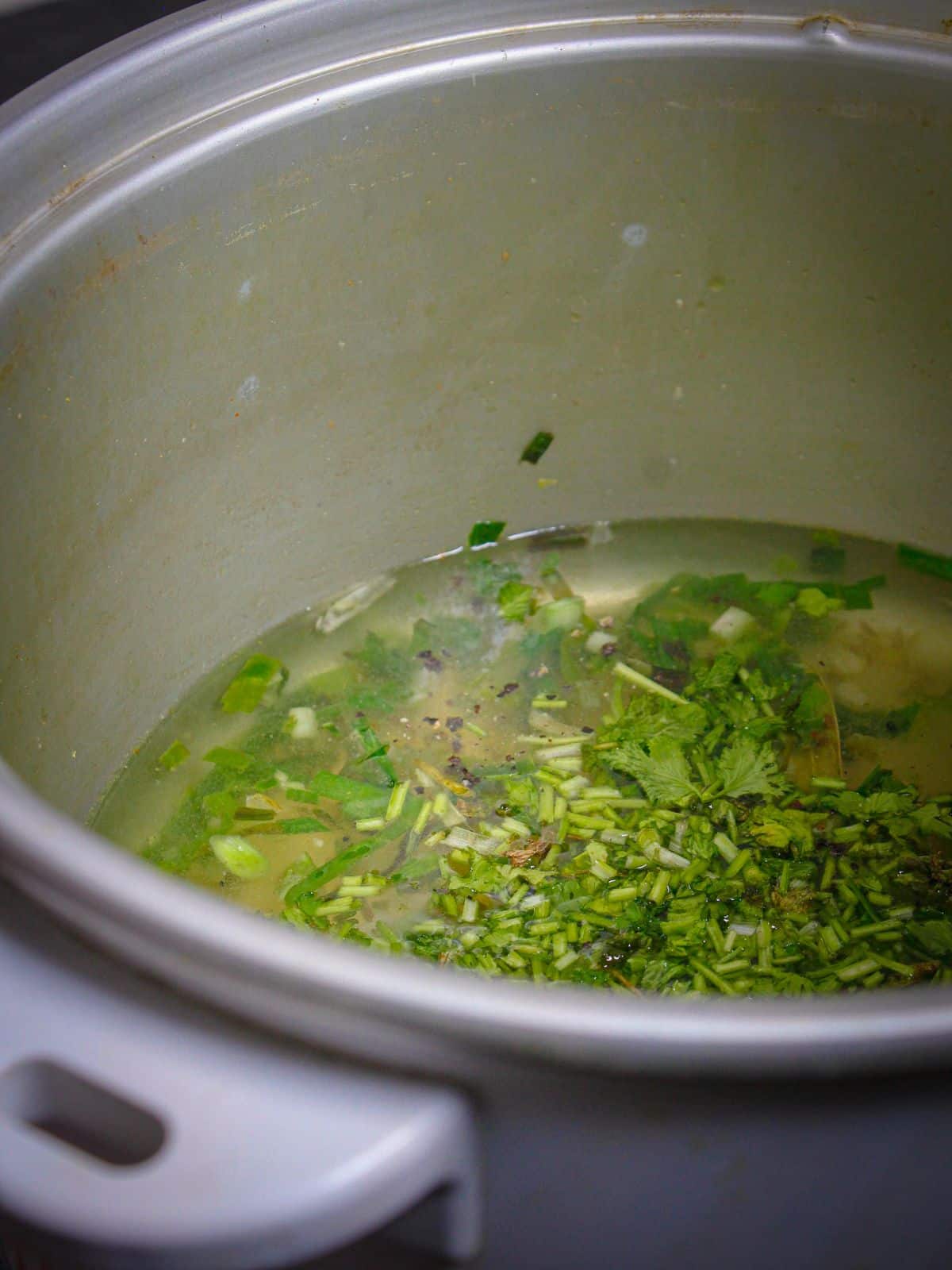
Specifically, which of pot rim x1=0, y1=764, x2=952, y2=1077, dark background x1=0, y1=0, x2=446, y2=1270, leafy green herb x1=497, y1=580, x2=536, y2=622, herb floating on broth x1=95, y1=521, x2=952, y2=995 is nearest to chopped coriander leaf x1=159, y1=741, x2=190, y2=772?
herb floating on broth x1=95, y1=521, x2=952, y2=995

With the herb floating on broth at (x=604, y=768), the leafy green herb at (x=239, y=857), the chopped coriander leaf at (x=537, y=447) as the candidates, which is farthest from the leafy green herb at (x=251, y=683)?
the chopped coriander leaf at (x=537, y=447)

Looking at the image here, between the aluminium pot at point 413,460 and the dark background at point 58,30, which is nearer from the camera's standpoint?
the aluminium pot at point 413,460

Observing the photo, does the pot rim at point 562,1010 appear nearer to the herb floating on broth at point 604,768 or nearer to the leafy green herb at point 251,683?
the herb floating on broth at point 604,768

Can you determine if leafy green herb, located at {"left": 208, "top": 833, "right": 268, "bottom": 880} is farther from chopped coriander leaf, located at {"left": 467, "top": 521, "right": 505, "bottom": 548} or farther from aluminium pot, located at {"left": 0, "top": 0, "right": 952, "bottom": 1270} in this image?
chopped coriander leaf, located at {"left": 467, "top": 521, "right": 505, "bottom": 548}

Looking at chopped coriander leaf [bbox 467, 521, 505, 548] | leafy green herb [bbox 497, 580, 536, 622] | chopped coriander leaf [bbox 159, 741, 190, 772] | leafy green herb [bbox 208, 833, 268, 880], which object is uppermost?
chopped coriander leaf [bbox 467, 521, 505, 548]

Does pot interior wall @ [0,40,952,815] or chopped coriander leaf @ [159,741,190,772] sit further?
chopped coriander leaf @ [159,741,190,772]

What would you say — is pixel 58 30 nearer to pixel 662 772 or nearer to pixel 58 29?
pixel 58 29

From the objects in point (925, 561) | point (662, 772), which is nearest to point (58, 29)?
point (662, 772)

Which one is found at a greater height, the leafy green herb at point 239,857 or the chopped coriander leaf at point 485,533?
the chopped coriander leaf at point 485,533
